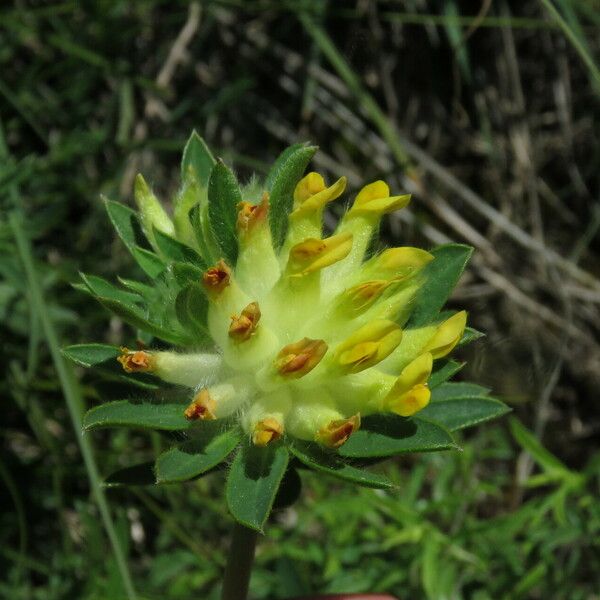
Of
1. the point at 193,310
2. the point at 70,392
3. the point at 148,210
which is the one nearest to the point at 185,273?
the point at 193,310

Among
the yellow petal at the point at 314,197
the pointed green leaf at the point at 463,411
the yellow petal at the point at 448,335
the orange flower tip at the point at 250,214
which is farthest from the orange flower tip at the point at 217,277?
the pointed green leaf at the point at 463,411

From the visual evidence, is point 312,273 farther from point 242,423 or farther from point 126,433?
point 126,433

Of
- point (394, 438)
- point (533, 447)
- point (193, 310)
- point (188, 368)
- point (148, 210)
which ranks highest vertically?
point (148, 210)

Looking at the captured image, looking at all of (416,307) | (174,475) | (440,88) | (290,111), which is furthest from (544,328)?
(174,475)

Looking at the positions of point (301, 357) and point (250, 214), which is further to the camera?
point (250, 214)

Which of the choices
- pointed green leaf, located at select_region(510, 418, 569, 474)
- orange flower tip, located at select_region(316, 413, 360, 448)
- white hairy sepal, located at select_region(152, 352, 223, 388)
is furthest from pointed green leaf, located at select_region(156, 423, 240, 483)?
pointed green leaf, located at select_region(510, 418, 569, 474)

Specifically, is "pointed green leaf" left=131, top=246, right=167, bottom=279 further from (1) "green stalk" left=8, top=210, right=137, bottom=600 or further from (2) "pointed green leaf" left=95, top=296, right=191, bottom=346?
(1) "green stalk" left=8, top=210, right=137, bottom=600

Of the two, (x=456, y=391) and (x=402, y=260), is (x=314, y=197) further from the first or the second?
(x=456, y=391)
